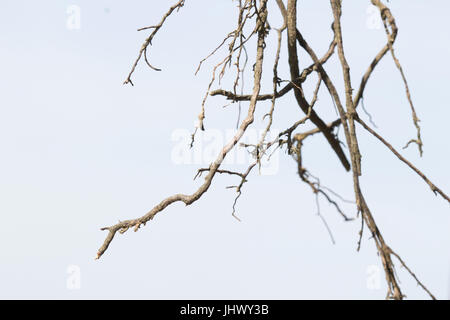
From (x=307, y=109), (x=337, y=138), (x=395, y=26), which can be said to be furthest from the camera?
(x=337, y=138)

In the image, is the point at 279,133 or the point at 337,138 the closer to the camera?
the point at 279,133
